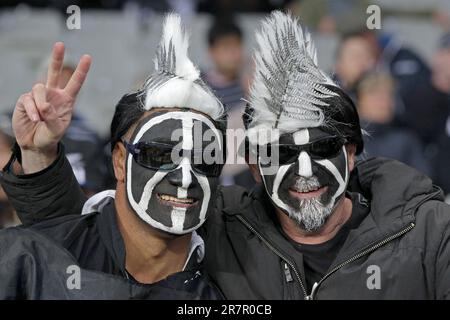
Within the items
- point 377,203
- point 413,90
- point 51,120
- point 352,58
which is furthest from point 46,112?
point 413,90

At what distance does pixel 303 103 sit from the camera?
4309 millimetres

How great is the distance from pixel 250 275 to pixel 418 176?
91cm

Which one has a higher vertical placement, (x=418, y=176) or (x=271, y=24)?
(x=271, y=24)

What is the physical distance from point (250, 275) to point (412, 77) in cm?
508

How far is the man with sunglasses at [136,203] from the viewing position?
397cm

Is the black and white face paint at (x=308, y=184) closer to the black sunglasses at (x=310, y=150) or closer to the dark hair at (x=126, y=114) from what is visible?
the black sunglasses at (x=310, y=150)

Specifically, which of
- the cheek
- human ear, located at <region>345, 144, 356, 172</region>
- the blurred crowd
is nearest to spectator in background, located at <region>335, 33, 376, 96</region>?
the blurred crowd

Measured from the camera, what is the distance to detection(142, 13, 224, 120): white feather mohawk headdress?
417cm
